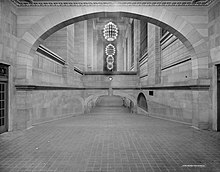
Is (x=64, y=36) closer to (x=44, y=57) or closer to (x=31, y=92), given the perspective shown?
(x=44, y=57)

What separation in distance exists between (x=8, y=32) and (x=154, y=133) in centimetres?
768

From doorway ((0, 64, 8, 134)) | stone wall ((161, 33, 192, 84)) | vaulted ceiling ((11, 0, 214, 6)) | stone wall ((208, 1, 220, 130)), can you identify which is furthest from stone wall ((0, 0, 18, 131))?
stone wall ((208, 1, 220, 130))

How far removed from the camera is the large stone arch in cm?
728

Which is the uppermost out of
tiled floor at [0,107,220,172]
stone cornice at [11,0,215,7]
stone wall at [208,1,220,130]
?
stone cornice at [11,0,215,7]

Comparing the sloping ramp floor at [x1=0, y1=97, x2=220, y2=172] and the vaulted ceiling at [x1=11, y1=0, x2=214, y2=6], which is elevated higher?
the vaulted ceiling at [x1=11, y1=0, x2=214, y2=6]

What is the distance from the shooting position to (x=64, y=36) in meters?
12.2

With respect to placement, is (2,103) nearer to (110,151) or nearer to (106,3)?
(110,151)

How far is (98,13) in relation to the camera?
24.9 feet

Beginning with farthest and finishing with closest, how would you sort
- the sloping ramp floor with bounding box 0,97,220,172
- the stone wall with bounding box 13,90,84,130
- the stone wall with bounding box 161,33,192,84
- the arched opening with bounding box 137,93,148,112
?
the arched opening with bounding box 137,93,148,112 < the stone wall with bounding box 161,33,192,84 < the stone wall with bounding box 13,90,84,130 < the sloping ramp floor with bounding box 0,97,220,172

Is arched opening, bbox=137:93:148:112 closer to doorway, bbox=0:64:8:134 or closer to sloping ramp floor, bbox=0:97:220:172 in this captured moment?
sloping ramp floor, bbox=0:97:220:172

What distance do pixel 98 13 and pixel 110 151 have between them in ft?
20.6

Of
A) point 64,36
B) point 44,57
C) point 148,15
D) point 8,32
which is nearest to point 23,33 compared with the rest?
point 8,32

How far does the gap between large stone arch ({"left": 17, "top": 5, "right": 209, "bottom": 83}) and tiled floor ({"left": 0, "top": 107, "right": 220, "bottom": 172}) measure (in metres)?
3.03

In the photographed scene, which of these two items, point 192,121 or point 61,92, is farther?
point 61,92
